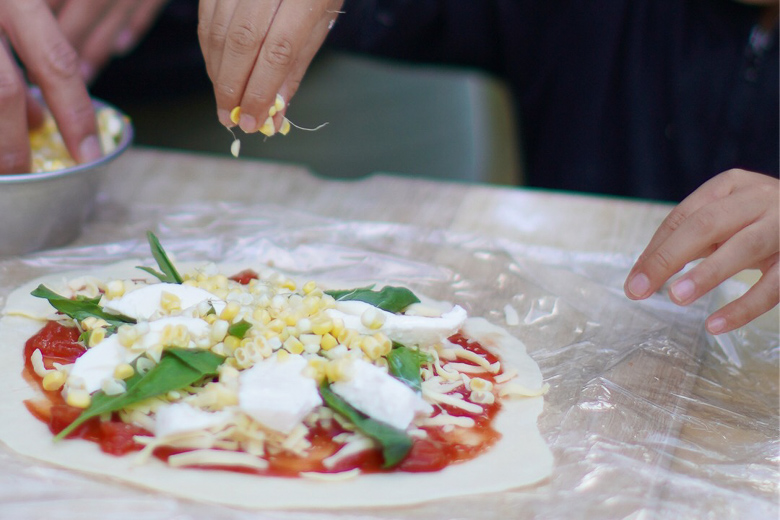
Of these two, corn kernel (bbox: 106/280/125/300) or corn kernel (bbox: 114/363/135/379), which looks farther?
corn kernel (bbox: 106/280/125/300)

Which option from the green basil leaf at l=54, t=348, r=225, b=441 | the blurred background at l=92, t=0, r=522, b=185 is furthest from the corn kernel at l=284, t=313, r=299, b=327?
the blurred background at l=92, t=0, r=522, b=185

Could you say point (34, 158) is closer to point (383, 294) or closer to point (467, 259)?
point (383, 294)

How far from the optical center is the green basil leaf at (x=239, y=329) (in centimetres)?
106

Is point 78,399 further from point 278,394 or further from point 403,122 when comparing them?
point 403,122

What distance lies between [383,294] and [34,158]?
2.48 feet

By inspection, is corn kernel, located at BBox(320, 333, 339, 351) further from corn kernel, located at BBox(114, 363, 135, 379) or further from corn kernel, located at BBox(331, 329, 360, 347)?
corn kernel, located at BBox(114, 363, 135, 379)

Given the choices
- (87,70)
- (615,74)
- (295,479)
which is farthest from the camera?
(615,74)

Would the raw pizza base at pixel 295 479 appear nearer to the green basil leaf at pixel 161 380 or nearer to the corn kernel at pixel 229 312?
the green basil leaf at pixel 161 380

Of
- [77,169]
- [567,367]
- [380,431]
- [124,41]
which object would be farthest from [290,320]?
[124,41]

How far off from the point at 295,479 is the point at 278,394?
0.36 ft

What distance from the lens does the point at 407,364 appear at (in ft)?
3.57

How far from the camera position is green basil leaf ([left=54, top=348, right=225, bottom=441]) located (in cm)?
97

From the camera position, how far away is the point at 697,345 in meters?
1.31

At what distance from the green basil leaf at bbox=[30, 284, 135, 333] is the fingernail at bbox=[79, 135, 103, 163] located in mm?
344
